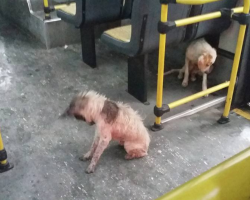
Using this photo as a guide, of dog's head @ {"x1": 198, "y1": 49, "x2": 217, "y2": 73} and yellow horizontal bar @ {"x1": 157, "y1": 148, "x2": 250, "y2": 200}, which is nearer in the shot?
yellow horizontal bar @ {"x1": 157, "y1": 148, "x2": 250, "y2": 200}

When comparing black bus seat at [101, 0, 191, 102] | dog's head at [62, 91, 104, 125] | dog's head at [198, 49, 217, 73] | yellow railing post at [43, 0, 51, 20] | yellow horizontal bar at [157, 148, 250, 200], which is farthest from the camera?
yellow railing post at [43, 0, 51, 20]

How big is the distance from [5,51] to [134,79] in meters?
1.73

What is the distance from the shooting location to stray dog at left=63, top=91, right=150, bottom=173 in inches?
70.7

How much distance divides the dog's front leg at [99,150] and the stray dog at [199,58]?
1092 mm

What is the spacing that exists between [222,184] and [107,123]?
79 cm

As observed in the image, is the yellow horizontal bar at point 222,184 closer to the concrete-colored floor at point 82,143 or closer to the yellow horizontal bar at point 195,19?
the concrete-colored floor at point 82,143

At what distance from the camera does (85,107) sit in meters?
1.78

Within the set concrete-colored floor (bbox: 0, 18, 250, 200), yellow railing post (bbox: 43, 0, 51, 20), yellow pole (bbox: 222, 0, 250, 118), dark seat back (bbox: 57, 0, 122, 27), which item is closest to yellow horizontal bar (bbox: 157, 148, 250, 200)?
concrete-colored floor (bbox: 0, 18, 250, 200)

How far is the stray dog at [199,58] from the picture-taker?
253 centimetres

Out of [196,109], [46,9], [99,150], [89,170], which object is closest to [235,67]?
[196,109]

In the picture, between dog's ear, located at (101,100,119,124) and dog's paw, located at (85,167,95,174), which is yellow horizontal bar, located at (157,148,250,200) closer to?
dog's ear, located at (101,100,119,124)

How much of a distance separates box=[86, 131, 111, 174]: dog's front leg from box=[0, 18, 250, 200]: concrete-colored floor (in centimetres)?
4

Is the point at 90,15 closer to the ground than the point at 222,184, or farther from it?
farther from it

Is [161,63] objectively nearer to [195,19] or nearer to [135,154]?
[195,19]
